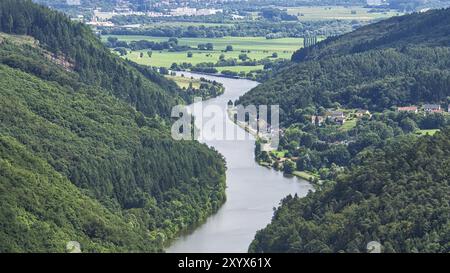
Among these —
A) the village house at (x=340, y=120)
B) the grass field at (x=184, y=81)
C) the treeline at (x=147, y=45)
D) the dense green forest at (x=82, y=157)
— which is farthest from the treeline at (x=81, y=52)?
the treeline at (x=147, y=45)

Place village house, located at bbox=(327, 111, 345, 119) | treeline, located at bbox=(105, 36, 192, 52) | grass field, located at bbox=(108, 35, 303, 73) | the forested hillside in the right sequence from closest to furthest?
village house, located at bbox=(327, 111, 345, 119) → the forested hillside → grass field, located at bbox=(108, 35, 303, 73) → treeline, located at bbox=(105, 36, 192, 52)

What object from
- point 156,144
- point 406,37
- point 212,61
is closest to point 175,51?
point 212,61

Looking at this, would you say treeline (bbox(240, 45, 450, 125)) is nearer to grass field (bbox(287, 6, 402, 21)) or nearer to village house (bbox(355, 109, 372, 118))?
village house (bbox(355, 109, 372, 118))

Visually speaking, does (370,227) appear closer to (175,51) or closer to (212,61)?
(212,61)

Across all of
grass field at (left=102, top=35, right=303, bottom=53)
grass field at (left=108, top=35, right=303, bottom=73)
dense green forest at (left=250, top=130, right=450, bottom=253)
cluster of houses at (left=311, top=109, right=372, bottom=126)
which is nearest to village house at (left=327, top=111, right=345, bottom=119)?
cluster of houses at (left=311, top=109, right=372, bottom=126)

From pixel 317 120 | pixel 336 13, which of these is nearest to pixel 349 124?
pixel 317 120

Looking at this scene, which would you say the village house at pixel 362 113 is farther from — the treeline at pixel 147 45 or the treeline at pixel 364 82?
the treeline at pixel 147 45

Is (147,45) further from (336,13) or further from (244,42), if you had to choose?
(336,13)
